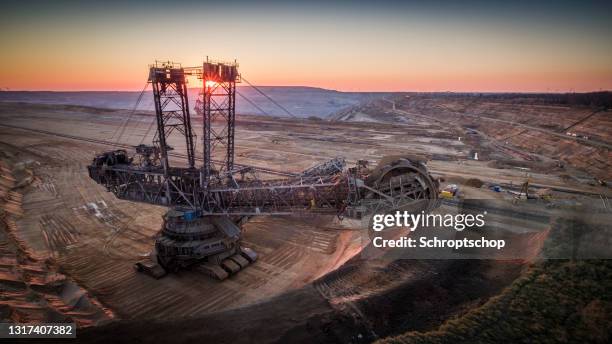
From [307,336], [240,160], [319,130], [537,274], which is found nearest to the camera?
[307,336]

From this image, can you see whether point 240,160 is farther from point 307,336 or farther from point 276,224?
point 307,336

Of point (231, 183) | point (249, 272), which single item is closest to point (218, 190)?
point (231, 183)

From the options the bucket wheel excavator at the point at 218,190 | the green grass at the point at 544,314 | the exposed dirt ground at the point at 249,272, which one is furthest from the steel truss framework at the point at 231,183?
the green grass at the point at 544,314

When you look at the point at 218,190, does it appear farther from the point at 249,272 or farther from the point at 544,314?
the point at 544,314

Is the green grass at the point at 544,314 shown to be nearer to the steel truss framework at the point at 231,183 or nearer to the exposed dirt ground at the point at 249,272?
the exposed dirt ground at the point at 249,272

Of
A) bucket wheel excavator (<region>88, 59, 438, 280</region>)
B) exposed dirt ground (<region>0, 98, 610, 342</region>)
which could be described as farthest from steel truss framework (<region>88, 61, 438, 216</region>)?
exposed dirt ground (<region>0, 98, 610, 342</region>)

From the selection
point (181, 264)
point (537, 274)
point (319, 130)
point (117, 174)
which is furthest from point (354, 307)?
point (319, 130)
